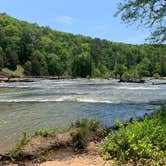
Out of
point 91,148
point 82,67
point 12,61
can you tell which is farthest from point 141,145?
point 12,61

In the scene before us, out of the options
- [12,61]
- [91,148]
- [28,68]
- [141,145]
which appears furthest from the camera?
[28,68]

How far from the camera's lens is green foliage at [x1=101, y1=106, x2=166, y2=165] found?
10.8 meters

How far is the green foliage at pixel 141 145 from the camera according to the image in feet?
35.6

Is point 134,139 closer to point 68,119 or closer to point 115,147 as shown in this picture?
point 115,147

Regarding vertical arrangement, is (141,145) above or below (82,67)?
below

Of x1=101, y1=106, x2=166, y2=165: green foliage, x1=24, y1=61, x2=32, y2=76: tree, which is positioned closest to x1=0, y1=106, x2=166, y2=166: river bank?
x1=101, y1=106, x2=166, y2=165: green foliage

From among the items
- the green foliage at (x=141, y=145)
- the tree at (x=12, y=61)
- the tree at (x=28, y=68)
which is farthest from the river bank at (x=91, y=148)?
the tree at (x=28, y=68)

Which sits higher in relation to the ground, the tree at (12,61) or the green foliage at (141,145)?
the tree at (12,61)

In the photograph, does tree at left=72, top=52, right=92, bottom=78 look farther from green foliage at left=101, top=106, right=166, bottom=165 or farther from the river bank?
green foliage at left=101, top=106, right=166, bottom=165

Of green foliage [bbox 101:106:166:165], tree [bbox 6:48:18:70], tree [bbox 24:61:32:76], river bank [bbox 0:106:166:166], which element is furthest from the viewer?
tree [bbox 24:61:32:76]

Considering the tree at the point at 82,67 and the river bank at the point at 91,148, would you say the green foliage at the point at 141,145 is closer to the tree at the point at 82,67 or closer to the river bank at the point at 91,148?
the river bank at the point at 91,148

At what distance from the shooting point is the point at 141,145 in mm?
11055

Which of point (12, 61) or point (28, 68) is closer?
point (12, 61)

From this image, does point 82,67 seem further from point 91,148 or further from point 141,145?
point 141,145
